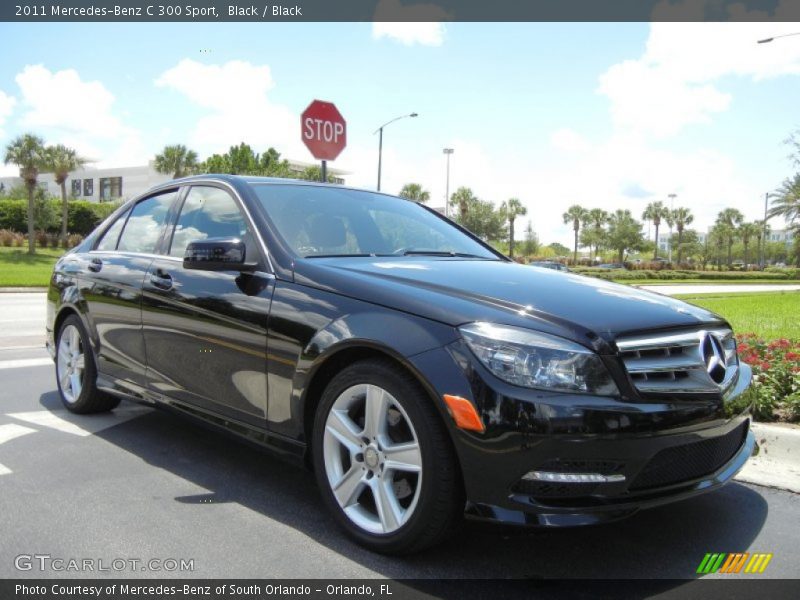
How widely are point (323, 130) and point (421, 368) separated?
9.61m

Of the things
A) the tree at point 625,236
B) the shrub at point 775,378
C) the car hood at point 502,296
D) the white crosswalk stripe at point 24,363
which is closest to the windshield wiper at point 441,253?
the car hood at point 502,296

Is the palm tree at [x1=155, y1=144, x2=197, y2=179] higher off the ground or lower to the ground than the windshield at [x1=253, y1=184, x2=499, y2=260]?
higher

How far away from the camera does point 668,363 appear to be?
8.99ft

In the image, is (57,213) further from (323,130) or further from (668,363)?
(668,363)

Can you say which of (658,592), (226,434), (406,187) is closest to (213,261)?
(226,434)

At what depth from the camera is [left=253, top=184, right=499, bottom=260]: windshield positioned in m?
3.72

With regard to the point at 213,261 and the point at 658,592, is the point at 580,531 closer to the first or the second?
the point at 658,592

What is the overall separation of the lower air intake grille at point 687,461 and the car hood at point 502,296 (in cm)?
48

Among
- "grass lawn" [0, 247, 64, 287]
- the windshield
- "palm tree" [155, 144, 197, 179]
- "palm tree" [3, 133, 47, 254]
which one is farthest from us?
"palm tree" [155, 144, 197, 179]

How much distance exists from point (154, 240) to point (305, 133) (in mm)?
7133

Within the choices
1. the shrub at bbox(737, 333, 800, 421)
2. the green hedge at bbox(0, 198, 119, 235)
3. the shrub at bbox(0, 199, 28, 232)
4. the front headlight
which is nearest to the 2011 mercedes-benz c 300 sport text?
the front headlight

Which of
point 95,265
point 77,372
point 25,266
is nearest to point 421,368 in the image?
point 95,265

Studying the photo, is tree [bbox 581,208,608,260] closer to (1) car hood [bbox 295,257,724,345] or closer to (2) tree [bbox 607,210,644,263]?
(2) tree [bbox 607,210,644,263]

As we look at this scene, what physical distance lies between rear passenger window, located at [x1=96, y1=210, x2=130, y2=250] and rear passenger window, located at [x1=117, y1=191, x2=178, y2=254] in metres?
0.08
